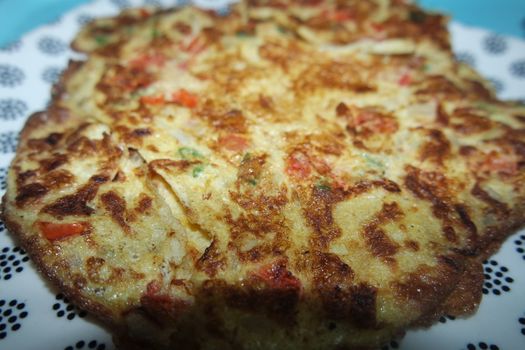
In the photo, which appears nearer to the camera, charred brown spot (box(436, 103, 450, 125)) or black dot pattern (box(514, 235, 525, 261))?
black dot pattern (box(514, 235, 525, 261))

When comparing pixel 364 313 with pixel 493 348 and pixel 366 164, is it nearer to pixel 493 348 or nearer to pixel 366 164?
pixel 493 348

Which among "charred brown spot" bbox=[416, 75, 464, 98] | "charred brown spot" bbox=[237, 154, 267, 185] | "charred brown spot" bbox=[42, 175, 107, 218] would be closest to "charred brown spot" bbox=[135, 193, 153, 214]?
"charred brown spot" bbox=[42, 175, 107, 218]

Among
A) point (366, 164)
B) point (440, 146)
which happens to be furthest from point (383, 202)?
point (440, 146)

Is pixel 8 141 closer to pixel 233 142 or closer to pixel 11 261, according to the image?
pixel 11 261

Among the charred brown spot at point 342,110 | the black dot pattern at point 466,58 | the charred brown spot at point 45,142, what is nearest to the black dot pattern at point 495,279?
the charred brown spot at point 342,110

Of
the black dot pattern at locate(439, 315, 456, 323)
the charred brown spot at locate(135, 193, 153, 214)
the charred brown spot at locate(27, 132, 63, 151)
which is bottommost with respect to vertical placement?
the black dot pattern at locate(439, 315, 456, 323)

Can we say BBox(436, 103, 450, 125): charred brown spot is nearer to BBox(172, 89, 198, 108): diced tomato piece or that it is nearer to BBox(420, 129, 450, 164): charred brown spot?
BBox(420, 129, 450, 164): charred brown spot

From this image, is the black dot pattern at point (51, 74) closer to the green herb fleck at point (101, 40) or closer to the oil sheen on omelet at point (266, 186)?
the oil sheen on omelet at point (266, 186)
